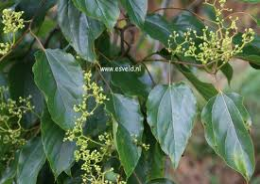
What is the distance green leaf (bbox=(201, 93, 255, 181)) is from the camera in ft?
2.72

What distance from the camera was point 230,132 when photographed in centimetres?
84

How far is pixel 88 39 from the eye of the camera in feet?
2.89

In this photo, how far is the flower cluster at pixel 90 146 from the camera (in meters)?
0.83

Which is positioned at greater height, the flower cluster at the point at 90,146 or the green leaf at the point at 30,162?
the flower cluster at the point at 90,146

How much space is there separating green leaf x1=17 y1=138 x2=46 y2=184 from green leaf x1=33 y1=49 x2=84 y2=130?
133 mm

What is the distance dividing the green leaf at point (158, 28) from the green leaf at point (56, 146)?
262 mm

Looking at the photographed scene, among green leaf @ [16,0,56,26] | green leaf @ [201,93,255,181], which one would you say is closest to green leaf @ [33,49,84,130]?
green leaf @ [16,0,56,26]

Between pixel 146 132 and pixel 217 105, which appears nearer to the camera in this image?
pixel 217 105

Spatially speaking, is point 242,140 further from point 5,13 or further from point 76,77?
point 5,13

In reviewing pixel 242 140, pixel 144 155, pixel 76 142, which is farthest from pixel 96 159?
pixel 242 140

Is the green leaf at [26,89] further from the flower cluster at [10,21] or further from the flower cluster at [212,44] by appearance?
the flower cluster at [212,44]

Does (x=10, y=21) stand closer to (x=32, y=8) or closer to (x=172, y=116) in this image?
(x=32, y=8)

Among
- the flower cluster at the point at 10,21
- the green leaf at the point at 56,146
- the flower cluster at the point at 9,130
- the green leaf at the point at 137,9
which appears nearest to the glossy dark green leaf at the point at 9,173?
the flower cluster at the point at 9,130

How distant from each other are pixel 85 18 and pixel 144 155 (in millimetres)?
286
